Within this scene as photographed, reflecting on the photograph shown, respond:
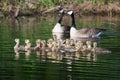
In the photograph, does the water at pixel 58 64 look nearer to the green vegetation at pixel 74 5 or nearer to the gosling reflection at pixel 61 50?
the gosling reflection at pixel 61 50

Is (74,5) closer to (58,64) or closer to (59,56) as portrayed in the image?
(59,56)

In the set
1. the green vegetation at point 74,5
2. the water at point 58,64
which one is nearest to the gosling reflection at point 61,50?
the water at point 58,64

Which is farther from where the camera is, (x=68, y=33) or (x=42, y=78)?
(x=68, y=33)

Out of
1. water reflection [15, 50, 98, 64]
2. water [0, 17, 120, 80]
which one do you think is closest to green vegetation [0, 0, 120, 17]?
water [0, 17, 120, 80]

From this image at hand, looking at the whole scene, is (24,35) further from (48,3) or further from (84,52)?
(48,3)

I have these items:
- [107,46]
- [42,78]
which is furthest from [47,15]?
[42,78]

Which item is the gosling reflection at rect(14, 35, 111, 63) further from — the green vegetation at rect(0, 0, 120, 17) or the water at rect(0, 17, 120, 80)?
the green vegetation at rect(0, 0, 120, 17)

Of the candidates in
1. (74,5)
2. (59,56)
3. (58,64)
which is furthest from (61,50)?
(74,5)

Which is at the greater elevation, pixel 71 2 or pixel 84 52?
pixel 71 2

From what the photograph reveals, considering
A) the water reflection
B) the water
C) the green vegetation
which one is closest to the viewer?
the water

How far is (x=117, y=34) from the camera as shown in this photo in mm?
32625

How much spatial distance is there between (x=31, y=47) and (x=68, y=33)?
1080cm

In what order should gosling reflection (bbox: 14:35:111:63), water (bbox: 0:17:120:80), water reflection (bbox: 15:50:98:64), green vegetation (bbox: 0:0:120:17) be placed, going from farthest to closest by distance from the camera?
1. green vegetation (bbox: 0:0:120:17)
2. gosling reflection (bbox: 14:35:111:63)
3. water reflection (bbox: 15:50:98:64)
4. water (bbox: 0:17:120:80)

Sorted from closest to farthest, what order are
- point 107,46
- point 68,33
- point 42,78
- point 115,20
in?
point 42,78 → point 107,46 → point 68,33 → point 115,20
